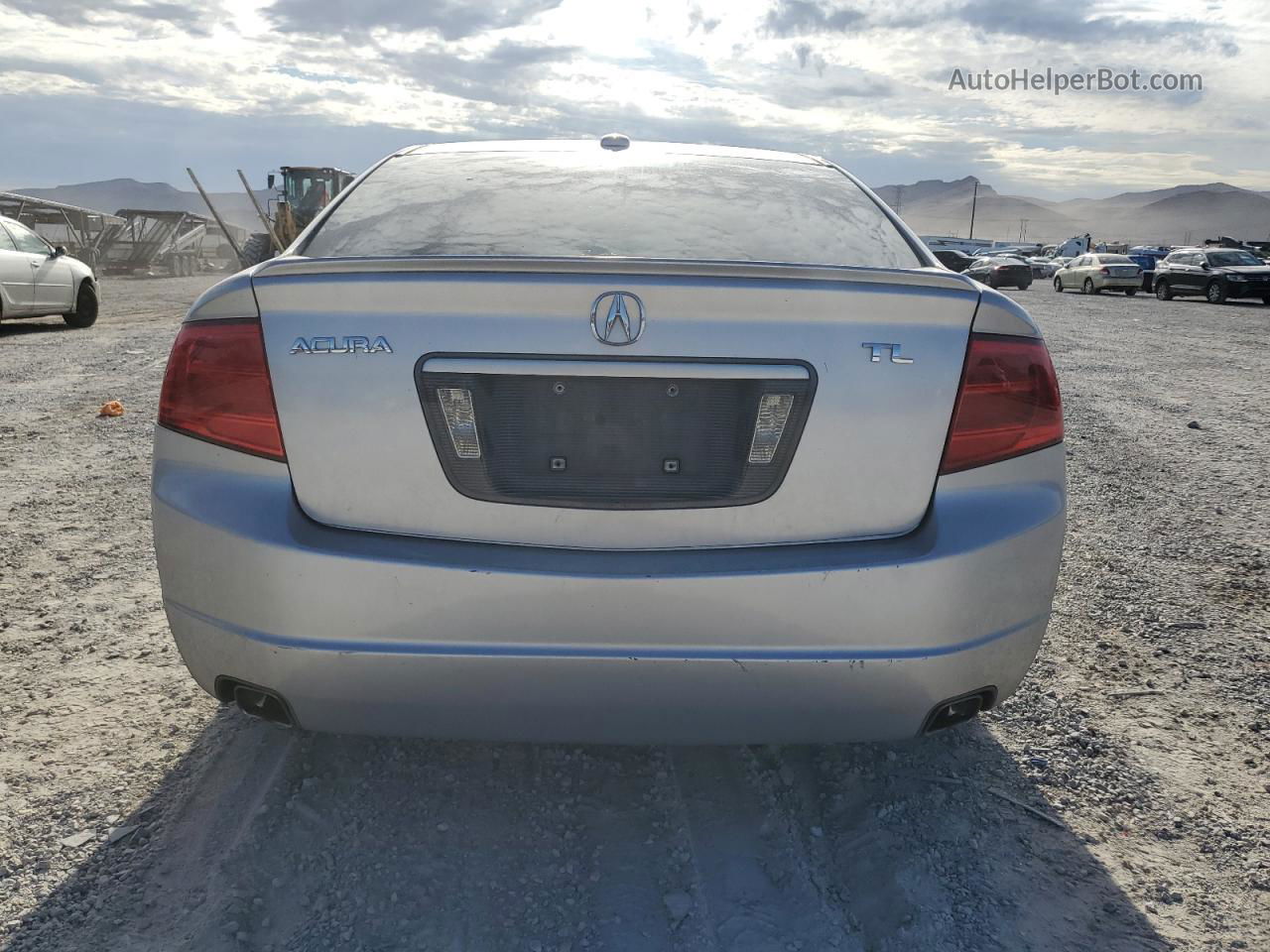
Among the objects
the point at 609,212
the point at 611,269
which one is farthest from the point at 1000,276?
the point at 611,269

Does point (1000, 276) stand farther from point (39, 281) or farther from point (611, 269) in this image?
point (39, 281)

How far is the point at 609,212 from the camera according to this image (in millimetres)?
2676

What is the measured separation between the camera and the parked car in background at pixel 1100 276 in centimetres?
3434

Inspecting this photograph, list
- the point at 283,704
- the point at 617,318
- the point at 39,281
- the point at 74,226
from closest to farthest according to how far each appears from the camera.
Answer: the point at 617,318
the point at 283,704
the point at 39,281
the point at 74,226

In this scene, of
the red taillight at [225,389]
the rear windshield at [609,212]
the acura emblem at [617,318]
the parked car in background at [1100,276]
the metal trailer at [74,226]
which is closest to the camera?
the acura emblem at [617,318]

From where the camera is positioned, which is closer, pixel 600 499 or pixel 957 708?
pixel 600 499

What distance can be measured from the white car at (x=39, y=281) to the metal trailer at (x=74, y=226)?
20868mm

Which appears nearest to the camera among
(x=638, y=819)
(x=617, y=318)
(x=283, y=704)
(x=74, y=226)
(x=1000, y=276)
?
(x=617, y=318)

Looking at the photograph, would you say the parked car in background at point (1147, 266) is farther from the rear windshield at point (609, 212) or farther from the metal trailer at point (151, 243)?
the rear windshield at point (609, 212)

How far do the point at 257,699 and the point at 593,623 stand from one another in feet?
2.36

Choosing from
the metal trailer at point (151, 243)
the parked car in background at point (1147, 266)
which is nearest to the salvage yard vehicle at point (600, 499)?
the parked car in background at point (1147, 266)

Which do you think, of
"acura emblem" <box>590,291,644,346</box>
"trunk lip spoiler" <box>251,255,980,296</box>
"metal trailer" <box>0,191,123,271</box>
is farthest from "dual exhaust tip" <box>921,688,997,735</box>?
"metal trailer" <box>0,191,123,271</box>

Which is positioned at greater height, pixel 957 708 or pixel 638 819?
pixel 957 708

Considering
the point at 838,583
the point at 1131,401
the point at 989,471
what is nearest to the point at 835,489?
the point at 838,583
